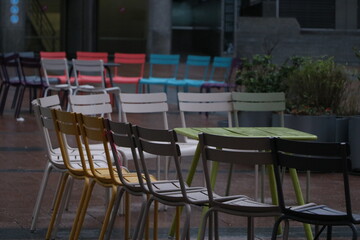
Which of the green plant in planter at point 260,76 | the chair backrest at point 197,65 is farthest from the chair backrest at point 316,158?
the chair backrest at point 197,65

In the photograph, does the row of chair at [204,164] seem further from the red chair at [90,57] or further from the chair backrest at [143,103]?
the red chair at [90,57]

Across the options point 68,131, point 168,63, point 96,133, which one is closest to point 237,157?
point 96,133

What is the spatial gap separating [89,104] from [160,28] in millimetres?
27798

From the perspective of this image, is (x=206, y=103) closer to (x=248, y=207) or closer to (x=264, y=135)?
(x=264, y=135)

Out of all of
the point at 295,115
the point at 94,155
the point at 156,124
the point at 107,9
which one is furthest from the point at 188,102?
the point at 107,9

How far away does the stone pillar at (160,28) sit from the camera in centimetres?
3581

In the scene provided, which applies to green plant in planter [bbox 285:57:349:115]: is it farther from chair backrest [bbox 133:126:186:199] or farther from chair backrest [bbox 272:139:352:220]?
chair backrest [bbox 272:139:352:220]

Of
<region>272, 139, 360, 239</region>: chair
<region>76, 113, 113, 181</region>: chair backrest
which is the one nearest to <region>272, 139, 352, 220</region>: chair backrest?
<region>272, 139, 360, 239</region>: chair

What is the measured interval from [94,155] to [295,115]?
12.3ft

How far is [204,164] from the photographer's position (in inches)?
220

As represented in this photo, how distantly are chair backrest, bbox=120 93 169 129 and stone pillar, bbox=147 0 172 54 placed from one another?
2685 cm

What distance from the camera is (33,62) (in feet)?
52.9

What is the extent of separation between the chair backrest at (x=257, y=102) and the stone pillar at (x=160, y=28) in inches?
1050

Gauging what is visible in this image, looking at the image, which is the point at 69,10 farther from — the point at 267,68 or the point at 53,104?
the point at 53,104
